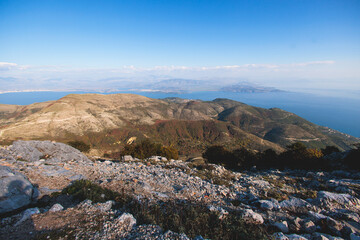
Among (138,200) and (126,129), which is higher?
(138,200)

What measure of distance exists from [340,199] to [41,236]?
45.6 ft

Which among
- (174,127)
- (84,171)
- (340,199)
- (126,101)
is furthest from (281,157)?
(126,101)

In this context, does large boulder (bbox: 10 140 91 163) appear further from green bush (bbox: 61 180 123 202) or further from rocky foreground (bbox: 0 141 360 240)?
green bush (bbox: 61 180 123 202)

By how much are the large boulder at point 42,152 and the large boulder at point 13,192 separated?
22.0ft

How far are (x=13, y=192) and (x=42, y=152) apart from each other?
10843mm

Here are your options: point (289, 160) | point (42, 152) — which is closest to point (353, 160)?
point (289, 160)

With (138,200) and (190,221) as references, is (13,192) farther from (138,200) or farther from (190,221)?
(190,221)

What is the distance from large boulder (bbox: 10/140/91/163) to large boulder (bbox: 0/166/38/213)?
22.0ft

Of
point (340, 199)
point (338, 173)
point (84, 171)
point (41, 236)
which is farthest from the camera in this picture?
point (338, 173)

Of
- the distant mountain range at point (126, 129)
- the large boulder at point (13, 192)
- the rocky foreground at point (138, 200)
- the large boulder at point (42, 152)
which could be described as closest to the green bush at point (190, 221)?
the rocky foreground at point (138, 200)

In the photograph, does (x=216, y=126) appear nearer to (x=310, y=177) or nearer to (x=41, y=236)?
(x=310, y=177)

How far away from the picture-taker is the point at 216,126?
12962 centimetres

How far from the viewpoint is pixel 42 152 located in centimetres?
1499

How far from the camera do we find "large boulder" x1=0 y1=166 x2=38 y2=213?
5845 mm
